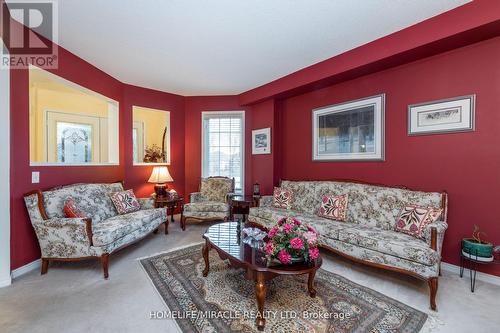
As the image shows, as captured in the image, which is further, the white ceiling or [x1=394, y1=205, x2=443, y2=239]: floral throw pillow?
[x1=394, y1=205, x2=443, y2=239]: floral throw pillow

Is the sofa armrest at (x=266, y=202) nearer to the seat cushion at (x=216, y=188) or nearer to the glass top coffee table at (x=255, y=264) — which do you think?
the seat cushion at (x=216, y=188)

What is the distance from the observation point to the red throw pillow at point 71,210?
2.67m

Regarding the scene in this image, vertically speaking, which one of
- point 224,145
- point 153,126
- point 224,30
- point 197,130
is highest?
point 224,30

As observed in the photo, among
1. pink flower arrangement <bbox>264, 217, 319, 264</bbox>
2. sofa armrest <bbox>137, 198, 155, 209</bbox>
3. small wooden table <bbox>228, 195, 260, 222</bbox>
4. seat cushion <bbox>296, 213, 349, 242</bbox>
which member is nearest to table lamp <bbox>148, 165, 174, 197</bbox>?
sofa armrest <bbox>137, 198, 155, 209</bbox>

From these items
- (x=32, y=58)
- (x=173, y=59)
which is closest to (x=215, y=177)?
(x=173, y=59)

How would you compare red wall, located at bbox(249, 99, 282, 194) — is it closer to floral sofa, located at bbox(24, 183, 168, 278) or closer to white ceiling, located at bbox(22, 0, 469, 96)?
white ceiling, located at bbox(22, 0, 469, 96)

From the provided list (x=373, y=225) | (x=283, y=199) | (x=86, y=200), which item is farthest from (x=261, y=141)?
(x=86, y=200)

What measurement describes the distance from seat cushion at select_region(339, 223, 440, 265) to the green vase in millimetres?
445

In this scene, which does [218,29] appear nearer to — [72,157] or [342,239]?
[342,239]

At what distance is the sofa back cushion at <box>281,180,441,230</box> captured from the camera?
273cm

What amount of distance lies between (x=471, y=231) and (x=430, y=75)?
1844 mm

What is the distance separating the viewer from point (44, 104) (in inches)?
179

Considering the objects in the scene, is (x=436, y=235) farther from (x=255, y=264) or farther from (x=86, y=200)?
(x=86, y=200)

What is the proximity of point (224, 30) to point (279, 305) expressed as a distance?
2830 mm
